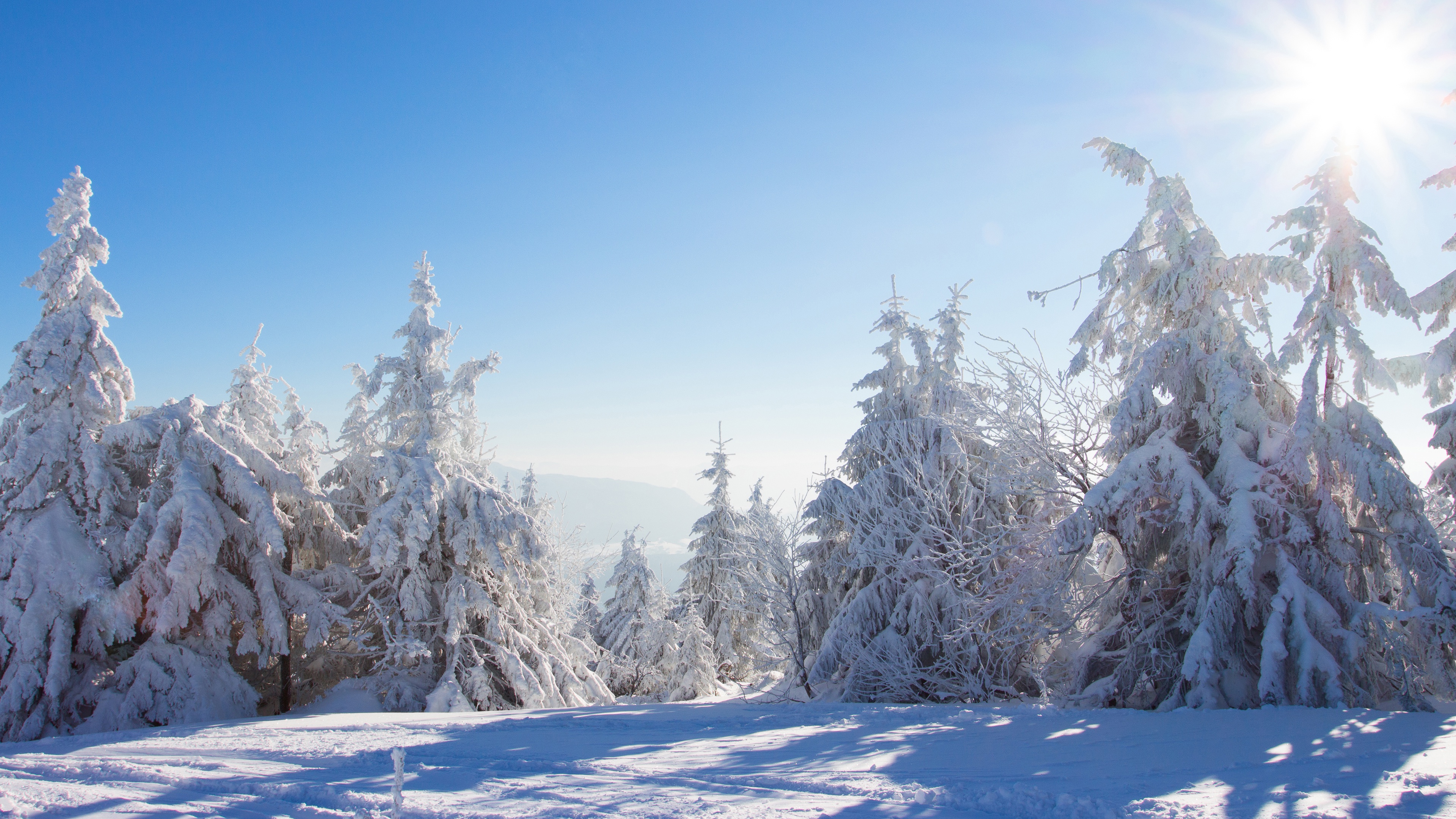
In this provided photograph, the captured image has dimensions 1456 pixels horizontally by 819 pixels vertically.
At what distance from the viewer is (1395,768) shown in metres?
5.87

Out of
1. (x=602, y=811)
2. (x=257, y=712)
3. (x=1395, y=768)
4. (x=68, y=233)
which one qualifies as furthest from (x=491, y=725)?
(x=68, y=233)

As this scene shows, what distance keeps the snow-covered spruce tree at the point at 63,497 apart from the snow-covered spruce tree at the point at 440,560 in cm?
464

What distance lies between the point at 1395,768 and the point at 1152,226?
8943mm

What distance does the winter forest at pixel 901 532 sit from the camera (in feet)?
32.4

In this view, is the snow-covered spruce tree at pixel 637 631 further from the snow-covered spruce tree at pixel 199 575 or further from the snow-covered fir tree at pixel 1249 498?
the snow-covered fir tree at pixel 1249 498

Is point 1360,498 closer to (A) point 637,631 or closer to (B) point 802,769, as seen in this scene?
(B) point 802,769

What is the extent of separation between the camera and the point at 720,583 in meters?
29.1

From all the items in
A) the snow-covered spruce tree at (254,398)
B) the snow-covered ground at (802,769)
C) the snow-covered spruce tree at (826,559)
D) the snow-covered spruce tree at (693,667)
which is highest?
the snow-covered spruce tree at (254,398)

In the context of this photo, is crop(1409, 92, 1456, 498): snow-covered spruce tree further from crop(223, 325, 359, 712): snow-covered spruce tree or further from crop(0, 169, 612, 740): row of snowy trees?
crop(223, 325, 359, 712): snow-covered spruce tree

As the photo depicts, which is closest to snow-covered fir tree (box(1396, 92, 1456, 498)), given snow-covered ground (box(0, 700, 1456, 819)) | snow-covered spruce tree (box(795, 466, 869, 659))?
snow-covered ground (box(0, 700, 1456, 819))

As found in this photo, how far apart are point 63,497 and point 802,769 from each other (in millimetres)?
15816

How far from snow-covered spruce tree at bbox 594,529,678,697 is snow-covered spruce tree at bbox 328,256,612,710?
820 cm

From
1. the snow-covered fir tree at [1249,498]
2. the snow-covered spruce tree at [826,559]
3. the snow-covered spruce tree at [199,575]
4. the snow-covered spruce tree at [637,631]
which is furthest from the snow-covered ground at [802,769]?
the snow-covered spruce tree at [637,631]

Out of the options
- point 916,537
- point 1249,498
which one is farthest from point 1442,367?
point 916,537
